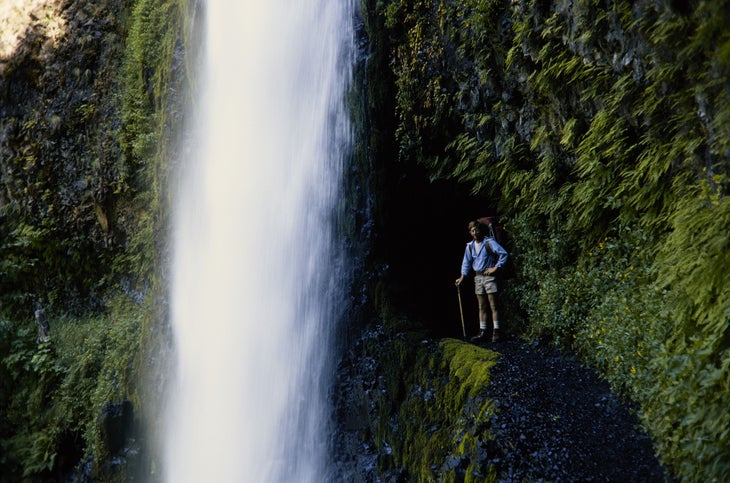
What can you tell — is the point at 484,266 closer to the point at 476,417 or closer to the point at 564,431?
the point at 476,417

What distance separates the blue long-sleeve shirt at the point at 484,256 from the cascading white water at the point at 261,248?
198 cm

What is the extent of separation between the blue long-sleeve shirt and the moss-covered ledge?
1500 mm

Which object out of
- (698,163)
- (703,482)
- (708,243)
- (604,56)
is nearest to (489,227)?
(604,56)

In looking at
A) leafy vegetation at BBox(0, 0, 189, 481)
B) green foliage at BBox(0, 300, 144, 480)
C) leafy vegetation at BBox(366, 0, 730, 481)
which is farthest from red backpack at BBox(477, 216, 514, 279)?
green foliage at BBox(0, 300, 144, 480)

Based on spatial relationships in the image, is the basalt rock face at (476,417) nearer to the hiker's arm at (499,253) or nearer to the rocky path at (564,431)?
the rocky path at (564,431)

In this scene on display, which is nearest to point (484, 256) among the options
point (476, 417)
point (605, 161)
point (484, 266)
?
point (484, 266)

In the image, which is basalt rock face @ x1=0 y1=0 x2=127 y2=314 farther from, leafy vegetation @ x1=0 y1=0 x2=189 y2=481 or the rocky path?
the rocky path

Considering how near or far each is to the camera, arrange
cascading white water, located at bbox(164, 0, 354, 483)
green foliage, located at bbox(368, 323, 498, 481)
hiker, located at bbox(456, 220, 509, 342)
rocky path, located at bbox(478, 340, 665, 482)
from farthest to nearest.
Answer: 1. hiker, located at bbox(456, 220, 509, 342)
2. cascading white water, located at bbox(164, 0, 354, 483)
3. green foliage, located at bbox(368, 323, 498, 481)
4. rocky path, located at bbox(478, 340, 665, 482)

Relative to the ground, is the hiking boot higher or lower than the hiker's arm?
lower

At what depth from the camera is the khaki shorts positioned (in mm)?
8266

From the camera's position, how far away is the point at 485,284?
8344mm

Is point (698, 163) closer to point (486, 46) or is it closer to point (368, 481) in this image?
point (486, 46)

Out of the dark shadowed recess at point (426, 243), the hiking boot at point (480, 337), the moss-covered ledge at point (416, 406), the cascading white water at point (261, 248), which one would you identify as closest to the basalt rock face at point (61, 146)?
the cascading white water at point (261, 248)

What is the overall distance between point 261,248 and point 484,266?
3587mm
